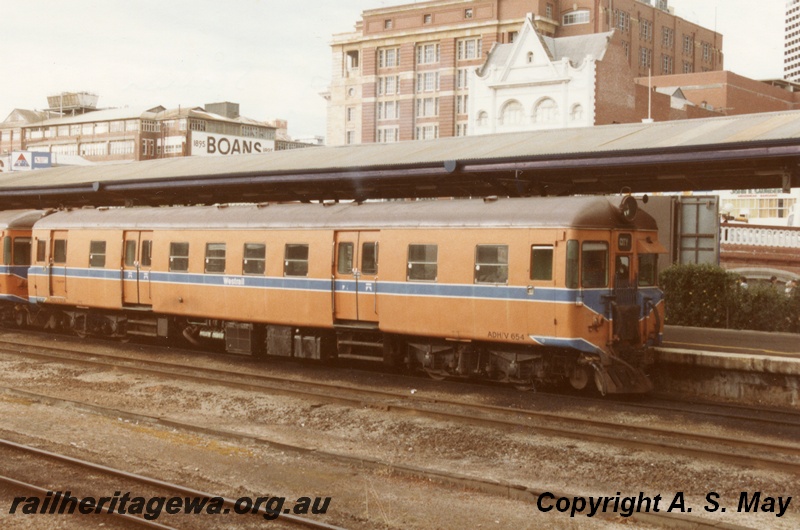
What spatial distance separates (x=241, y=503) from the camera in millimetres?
10203

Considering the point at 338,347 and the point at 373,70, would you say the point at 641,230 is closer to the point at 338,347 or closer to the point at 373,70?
the point at 338,347

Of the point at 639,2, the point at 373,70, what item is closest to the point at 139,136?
the point at 373,70

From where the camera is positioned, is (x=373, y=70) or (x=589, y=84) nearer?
(x=589, y=84)

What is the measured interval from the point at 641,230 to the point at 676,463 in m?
5.71

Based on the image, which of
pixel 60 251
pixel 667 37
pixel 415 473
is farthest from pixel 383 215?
pixel 667 37

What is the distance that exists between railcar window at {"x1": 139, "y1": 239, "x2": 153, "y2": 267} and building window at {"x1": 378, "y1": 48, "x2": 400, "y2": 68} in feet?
252

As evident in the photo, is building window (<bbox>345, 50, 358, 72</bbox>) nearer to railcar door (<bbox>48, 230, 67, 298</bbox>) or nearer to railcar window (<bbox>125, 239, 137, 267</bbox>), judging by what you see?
railcar door (<bbox>48, 230, 67, 298</bbox>)

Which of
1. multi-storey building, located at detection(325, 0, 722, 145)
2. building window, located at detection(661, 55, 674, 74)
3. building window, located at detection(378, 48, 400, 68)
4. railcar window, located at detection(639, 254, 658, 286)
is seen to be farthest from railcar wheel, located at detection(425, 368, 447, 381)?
building window, located at detection(661, 55, 674, 74)

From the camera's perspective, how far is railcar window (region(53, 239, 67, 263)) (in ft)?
79.9

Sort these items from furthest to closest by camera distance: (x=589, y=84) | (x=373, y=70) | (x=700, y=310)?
1. (x=373, y=70)
2. (x=589, y=84)
3. (x=700, y=310)

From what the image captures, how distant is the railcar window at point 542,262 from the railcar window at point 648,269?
218 centimetres

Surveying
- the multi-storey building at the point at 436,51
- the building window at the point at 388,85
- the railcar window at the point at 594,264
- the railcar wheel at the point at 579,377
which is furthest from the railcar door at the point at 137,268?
the building window at the point at 388,85

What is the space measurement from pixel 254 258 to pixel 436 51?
77187 mm

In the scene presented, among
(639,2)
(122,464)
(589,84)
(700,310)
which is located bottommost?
(122,464)
